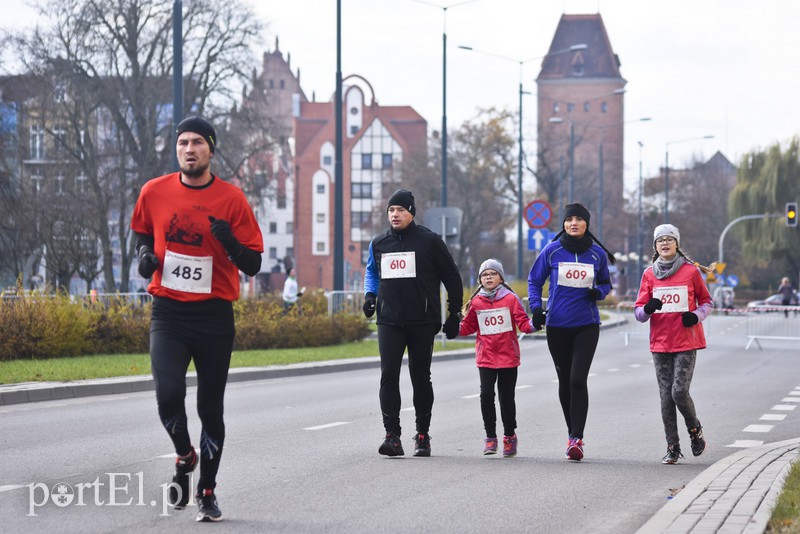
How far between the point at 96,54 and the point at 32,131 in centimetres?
390

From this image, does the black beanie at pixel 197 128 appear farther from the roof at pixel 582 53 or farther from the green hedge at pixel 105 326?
the roof at pixel 582 53

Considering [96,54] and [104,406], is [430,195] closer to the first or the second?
[96,54]

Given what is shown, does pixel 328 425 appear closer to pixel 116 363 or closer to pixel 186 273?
pixel 186 273

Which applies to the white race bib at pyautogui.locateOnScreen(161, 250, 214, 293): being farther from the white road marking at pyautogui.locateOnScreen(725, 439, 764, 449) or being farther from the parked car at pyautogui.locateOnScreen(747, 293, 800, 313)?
the parked car at pyautogui.locateOnScreen(747, 293, 800, 313)

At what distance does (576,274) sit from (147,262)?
4027mm

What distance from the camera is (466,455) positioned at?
10.5 m

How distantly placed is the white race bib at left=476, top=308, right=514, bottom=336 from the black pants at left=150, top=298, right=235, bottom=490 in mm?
3618

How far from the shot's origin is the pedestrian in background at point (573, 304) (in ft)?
32.8

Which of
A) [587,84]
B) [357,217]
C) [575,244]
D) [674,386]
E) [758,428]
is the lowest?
[758,428]

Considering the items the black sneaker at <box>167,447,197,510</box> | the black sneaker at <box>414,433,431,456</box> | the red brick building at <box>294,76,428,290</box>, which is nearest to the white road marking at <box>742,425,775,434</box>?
the black sneaker at <box>414,433,431,456</box>

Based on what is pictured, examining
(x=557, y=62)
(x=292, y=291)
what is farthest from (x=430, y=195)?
(x=557, y=62)

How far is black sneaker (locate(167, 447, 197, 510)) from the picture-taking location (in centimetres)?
705

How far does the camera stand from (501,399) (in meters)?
10.5

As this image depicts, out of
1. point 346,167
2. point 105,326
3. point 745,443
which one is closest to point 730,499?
point 745,443
